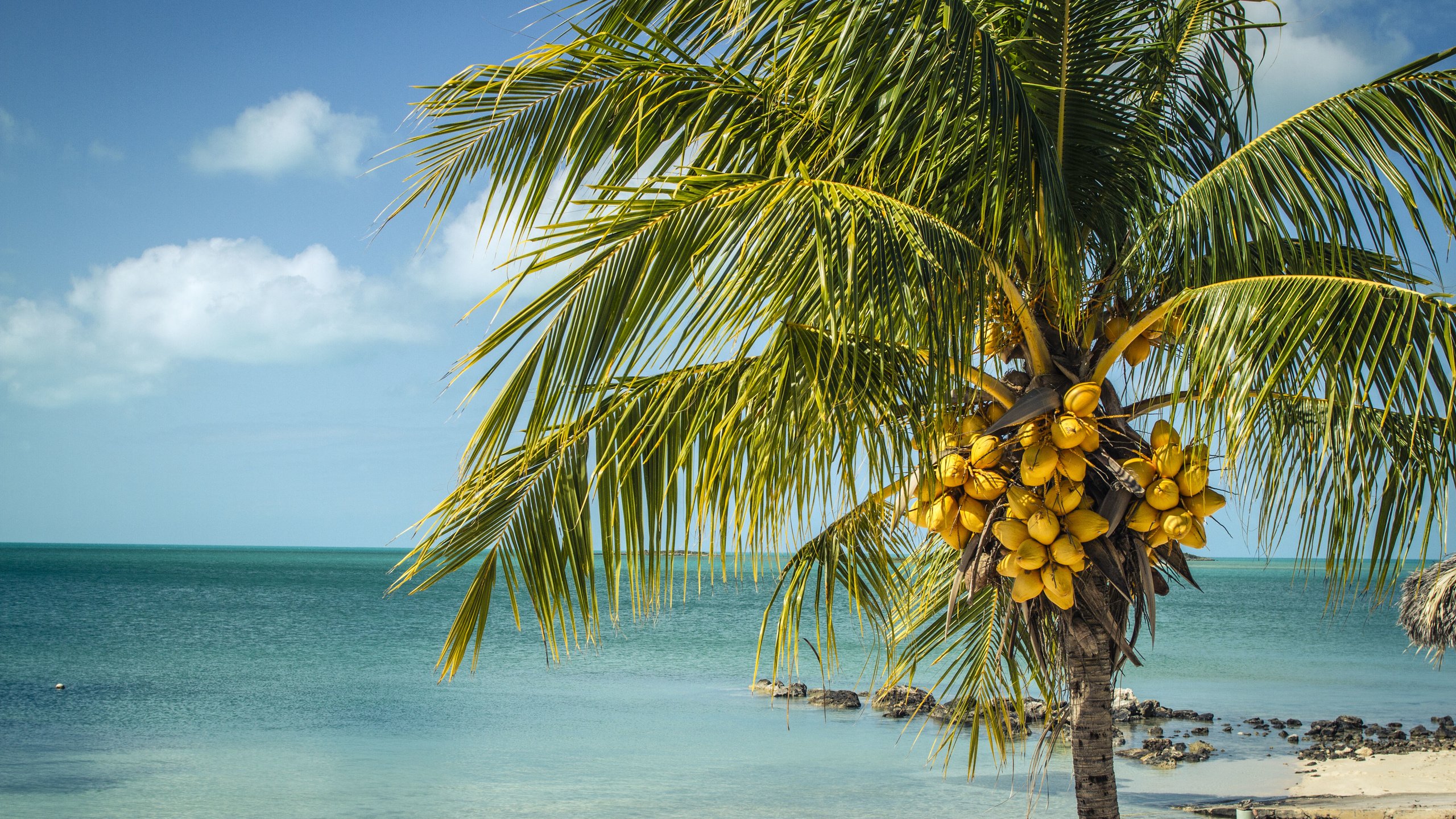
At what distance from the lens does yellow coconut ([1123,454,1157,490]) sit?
9.78ft

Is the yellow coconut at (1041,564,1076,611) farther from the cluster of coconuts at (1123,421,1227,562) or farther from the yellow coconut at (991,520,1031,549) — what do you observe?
the cluster of coconuts at (1123,421,1227,562)

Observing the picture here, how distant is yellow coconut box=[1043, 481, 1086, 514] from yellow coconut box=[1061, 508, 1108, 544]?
0.08 ft

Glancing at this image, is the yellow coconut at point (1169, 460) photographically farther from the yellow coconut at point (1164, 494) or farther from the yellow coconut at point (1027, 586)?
the yellow coconut at point (1027, 586)

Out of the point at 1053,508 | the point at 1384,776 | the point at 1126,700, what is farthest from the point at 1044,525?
the point at 1126,700

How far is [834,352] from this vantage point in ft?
7.16

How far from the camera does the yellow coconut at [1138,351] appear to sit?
133 inches

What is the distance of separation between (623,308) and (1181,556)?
1.96 m

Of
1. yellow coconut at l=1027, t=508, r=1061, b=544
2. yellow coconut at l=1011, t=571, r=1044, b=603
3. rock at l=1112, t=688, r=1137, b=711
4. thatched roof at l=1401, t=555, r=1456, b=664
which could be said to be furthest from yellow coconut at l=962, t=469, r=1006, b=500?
rock at l=1112, t=688, r=1137, b=711

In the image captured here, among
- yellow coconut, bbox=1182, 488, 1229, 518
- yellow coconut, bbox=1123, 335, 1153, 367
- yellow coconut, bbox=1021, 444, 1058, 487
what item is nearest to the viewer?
yellow coconut, bbox=1021, 444, 1058, 487

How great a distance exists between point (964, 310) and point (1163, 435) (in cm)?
81

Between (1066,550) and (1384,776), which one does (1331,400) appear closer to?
(1066,550)

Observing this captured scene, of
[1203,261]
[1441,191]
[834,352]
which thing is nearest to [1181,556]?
[1203,261]

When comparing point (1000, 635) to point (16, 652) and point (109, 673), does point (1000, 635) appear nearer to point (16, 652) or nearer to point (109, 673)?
point (109, 673)

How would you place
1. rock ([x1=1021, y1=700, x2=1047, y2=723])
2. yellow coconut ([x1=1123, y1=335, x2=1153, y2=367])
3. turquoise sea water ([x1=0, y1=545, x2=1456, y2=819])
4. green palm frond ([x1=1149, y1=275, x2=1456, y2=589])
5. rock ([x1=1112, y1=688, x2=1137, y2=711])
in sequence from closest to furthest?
green palm frond ([x1=1149, y1=275, x2=1456, y2=589]) → yellow coconut ([x1=1123, y1=335, x2=1153, y2=367]) → turquoise sea water ([x1=0, y1=545, x2=1456, y2=819]) → rock ([x1=1021, y1=700, x2=1047, y2=723]) → rock ([x1=1112, y1=688, x2=1137, y2=711])
